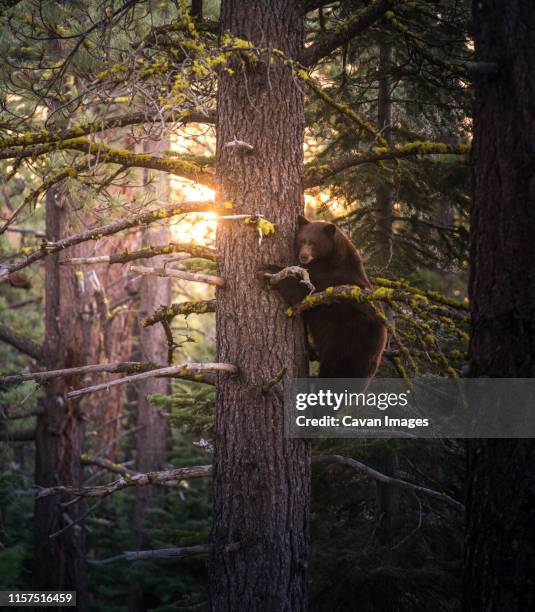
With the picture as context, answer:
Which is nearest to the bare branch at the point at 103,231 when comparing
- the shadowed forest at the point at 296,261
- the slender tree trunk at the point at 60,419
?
the shadowed forest at the point at 296,261

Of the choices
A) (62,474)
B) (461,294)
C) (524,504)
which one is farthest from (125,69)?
(461,294)

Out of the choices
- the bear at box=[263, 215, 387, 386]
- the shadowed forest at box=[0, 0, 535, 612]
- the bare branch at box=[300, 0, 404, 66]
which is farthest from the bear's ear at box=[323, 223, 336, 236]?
the bare branch at box=[300, 0, 404, 66]

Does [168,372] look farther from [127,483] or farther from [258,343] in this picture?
[127,483]

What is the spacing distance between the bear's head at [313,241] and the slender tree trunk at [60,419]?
5488 millimetres

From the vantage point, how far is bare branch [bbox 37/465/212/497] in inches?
175

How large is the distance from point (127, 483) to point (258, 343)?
1.38 meters

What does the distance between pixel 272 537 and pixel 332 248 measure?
252 centimetres

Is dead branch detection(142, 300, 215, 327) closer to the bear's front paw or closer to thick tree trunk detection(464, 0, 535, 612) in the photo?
the bear's front paw

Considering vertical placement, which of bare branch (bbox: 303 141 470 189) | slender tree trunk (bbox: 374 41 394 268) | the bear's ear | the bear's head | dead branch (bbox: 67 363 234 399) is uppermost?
slender tree trunk (bbox: 374 41 394 268)

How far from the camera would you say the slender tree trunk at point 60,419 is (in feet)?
32.3

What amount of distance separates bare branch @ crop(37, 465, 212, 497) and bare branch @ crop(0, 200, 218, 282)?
152cm

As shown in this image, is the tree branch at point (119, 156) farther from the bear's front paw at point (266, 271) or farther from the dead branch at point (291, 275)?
the dead branch at point (291, 275)

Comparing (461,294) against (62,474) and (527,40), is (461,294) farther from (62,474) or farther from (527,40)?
(527,40)

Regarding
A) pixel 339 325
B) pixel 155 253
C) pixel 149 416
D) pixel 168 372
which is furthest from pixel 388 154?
pixel 149 416
